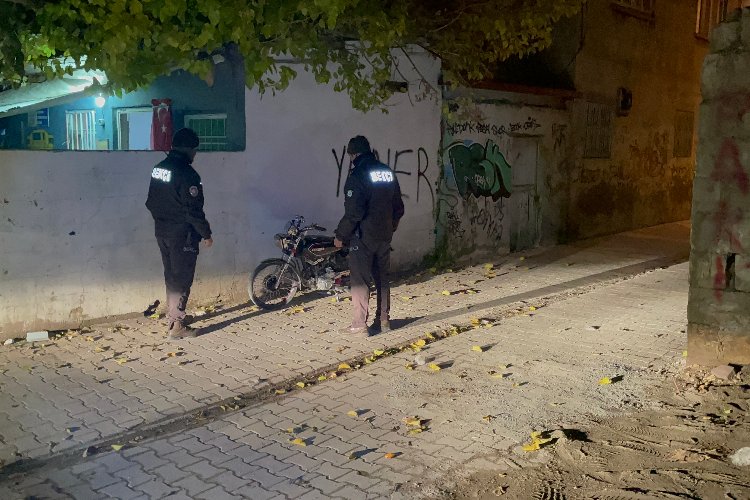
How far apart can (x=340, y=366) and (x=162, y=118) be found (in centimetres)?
473

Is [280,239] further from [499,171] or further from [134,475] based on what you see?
[499,171]

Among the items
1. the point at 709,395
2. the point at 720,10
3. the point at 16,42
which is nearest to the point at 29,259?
the point at 16,42

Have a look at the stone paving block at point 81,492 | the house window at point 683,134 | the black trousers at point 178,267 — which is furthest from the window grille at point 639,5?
the stone paving block at point 81,492

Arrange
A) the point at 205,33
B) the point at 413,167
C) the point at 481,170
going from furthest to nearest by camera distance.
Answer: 1. the point at 481,170
2. the point at 413,167
3. the point at 205,33

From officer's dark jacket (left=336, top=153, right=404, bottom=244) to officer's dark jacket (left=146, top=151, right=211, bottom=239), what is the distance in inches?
54.8

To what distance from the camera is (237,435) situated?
188 inches

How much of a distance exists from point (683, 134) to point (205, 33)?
48.7 feet

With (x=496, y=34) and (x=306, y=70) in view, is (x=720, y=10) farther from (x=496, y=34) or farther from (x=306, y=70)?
(x=306, y=70)

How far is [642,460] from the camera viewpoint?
13.9 feet

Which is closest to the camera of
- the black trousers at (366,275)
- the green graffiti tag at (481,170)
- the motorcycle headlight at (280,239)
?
the black trousers at (366,275)

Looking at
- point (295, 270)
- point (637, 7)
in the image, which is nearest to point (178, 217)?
point (295, 270)

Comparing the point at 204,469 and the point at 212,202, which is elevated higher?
the point at 212,202

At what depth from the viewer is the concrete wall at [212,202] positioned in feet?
22.8

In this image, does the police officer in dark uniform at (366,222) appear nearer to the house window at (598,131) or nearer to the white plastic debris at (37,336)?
the white plastic debris at (37,336)
